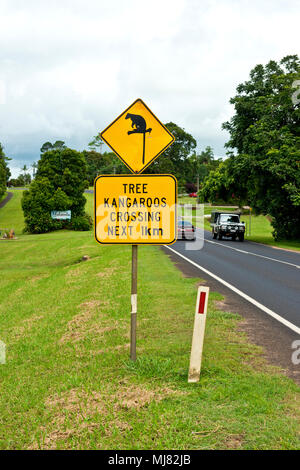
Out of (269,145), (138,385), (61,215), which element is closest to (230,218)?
(269,145)

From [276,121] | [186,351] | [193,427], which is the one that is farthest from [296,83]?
[193,427]

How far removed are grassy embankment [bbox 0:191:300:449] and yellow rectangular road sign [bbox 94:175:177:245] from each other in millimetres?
1706

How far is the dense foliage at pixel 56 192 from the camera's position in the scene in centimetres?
5219

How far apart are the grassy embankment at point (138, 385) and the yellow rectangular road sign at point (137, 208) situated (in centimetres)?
171

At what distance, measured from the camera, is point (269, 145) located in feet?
103

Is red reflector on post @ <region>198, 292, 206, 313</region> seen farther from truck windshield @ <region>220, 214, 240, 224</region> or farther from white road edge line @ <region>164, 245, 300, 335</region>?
truck windshield @ <region>220, 214, 240, 224</region>

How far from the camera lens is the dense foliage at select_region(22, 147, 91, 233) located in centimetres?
5219

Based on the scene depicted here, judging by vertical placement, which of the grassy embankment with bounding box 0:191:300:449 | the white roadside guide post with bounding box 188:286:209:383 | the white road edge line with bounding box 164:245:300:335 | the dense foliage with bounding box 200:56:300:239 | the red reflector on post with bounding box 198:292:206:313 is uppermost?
the dense foliage with bounding box 200:56:300:239

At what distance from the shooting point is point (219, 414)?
4344 mm

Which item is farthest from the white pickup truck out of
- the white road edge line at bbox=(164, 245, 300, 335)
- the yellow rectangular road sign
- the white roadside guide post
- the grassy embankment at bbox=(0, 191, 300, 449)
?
the white roadside guide post

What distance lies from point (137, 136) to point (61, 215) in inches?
1928

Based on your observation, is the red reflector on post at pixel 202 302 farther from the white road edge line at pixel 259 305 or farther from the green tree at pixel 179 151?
the green tree at pixel 179 151
